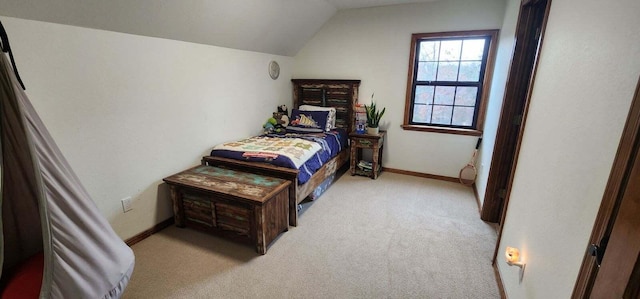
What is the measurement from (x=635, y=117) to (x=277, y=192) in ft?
6.46

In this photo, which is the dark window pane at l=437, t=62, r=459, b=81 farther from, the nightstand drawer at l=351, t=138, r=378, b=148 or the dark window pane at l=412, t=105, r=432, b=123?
the nightstand drawer at l=351, t=138, r=378, b=148

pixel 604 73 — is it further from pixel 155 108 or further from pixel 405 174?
pixel 405 174

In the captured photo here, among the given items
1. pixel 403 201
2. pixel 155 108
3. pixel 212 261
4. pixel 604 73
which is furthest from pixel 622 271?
pixel 155 108

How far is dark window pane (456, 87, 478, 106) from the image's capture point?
3.44 m

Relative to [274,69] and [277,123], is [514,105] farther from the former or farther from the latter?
[274,69]

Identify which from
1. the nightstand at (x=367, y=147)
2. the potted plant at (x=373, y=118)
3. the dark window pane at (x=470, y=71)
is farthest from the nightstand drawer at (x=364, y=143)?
the dark window pane at (x=470, y=71)

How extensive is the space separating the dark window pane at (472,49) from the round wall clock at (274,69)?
2504 millimetres

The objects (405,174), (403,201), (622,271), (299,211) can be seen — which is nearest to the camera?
(622,271)

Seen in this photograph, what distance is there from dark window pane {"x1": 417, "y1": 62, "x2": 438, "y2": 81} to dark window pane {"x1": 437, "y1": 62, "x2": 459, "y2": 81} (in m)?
0.06

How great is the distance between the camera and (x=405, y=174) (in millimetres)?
3941

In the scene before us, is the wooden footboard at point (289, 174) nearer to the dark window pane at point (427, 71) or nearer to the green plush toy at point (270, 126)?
the green plush toy at point (270, 126)

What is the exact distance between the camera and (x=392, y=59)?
3.69 m

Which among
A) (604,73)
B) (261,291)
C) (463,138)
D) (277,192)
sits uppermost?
(604,73)

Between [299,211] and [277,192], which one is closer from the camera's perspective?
[277,192]
